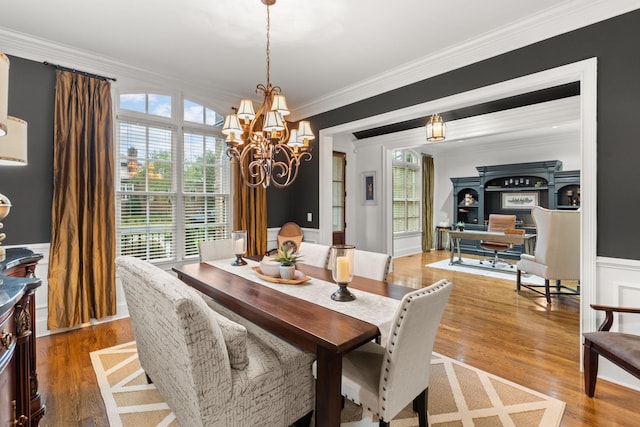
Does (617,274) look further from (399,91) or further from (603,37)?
(399,91)

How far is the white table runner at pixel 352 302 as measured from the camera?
1.58m

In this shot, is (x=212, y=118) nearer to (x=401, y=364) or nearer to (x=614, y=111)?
(x=401, y=364)

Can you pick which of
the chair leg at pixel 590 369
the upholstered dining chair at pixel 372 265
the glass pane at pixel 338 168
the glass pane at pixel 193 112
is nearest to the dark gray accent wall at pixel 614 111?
the chair leg at pixel 590 369

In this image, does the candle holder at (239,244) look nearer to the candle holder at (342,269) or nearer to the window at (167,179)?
the candle holder at (342,269)

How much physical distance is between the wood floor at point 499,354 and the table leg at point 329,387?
56.5 inches

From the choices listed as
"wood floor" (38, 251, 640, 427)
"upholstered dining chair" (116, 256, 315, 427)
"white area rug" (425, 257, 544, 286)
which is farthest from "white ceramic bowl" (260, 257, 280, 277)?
"white area rug" (425, 257, 544, 286)

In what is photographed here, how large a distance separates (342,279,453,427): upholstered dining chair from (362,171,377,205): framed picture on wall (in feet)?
16.3

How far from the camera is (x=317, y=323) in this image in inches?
59.8

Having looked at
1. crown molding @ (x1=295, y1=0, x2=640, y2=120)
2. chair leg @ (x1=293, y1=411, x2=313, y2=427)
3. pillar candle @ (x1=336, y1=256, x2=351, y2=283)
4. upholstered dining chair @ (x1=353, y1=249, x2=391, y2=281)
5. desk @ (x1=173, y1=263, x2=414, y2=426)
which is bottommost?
chair leg @ (x1=293, y1=411, x2=313, y2=427)

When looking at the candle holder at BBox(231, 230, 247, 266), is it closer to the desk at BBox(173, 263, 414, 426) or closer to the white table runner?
the white table runner

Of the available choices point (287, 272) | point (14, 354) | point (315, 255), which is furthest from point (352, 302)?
point (14, 354)

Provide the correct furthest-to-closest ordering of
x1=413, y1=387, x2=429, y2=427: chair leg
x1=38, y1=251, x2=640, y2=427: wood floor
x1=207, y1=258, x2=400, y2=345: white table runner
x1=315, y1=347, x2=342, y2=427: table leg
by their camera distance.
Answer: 1. x1=38, y1=251, x2=640, y2=427: wood floor
2. x1=413, y1=387, x2=429, y2=427: chair leg
3. x1=207, y1=258, x2=400, y2=345: white table runner
4. x1=315, y1=347, x2=342, y2=427: table leg

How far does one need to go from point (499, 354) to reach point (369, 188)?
422cm

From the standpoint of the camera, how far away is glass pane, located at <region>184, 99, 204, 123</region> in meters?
4.01
